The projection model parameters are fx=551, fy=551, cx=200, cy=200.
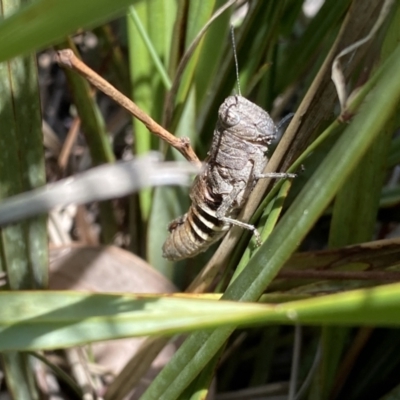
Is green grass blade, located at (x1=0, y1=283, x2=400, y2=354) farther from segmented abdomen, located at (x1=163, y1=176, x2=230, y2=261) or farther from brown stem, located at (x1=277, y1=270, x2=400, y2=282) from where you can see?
segmented abdomen, located at (x1=163, y1=176, x2=230, y2=261)

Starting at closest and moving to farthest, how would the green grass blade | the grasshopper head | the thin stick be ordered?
the green grass blade → the thin stick → the grasshopper head

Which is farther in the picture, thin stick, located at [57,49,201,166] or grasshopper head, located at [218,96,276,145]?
grasshopper head, located at [218,96,276,145]

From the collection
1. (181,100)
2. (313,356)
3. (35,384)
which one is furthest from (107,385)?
(181,100)

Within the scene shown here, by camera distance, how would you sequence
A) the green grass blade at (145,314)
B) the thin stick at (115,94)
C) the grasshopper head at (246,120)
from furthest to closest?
the grasshopper head at (246,120) < the thin stick at (115,94) < the green grass blade at (145,314)

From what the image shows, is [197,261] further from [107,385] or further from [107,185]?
[107,185]

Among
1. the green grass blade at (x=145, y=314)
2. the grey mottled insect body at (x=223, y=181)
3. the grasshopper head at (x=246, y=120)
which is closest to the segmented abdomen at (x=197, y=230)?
the grey mottled insect body at (x=223, y=181)

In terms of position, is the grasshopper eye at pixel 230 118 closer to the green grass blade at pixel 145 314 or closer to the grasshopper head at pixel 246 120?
the grasshopper head at pixel 246 120

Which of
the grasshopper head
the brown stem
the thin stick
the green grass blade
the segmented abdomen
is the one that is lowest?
the brown stem

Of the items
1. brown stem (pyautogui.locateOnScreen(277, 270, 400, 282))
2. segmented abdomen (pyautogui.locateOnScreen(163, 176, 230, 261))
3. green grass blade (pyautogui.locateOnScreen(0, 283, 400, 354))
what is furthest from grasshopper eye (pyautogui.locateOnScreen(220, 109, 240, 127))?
green grass blade (pyautogui.locateOnScreen(0, 283, 400, 354))
